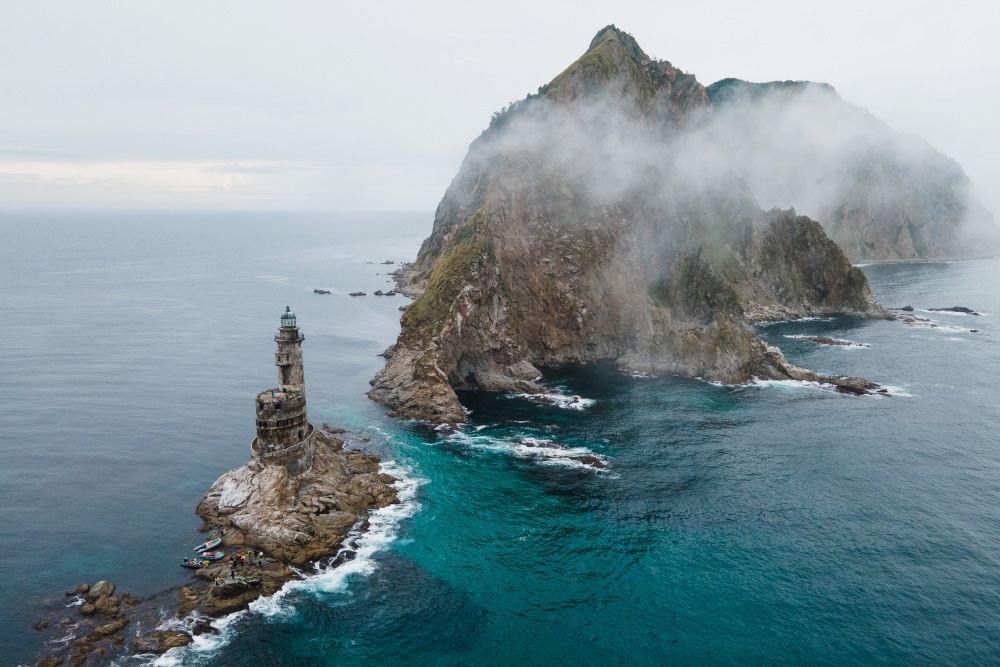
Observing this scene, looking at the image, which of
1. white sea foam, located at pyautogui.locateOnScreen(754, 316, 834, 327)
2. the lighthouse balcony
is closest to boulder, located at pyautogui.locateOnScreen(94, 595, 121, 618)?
the lighthouse balcony

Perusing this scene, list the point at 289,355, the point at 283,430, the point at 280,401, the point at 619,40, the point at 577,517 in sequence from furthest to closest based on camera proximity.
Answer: the point at 619,40 → the point at 289,355 → the point at 283,430 → the point at 280,401 → the point at 577,517

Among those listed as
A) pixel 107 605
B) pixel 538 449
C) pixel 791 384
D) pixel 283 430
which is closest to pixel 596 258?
pixel 791 384

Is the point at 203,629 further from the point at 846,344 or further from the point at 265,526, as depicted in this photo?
the point at 846,344

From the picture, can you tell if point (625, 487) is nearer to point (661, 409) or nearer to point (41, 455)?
point (661, 409)

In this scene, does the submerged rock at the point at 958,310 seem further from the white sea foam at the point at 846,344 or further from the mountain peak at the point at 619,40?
the mountain peak at the point at 619,40

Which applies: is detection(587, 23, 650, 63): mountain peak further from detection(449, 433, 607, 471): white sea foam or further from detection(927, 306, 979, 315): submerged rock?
Result: detection(927, 306, 979, 315): submerged rock

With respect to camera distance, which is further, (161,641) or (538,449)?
(538,449)
